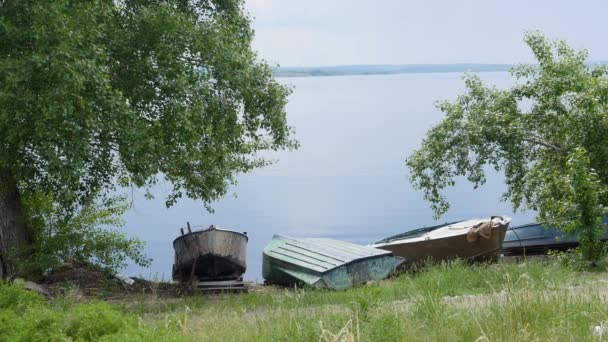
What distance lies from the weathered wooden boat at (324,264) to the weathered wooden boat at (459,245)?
2264 mm

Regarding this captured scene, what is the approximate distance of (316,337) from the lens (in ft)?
23.0

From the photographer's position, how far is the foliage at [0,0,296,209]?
14008mm

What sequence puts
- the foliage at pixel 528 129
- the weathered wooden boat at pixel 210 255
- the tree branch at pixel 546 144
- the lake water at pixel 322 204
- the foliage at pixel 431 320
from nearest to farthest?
the foliage at pixel 431 320 → the weathered wooden boat at pixel 210 255 → the foliage at pixel 528 129 → the tree branch at pixel 546 144 → the lake water at pixel 322 204

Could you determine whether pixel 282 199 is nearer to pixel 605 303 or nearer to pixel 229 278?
→ pixel 229 278

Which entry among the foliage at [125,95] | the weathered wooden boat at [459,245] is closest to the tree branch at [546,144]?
the weathered wooden boat at [459,245]

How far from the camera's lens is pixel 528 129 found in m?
22.2

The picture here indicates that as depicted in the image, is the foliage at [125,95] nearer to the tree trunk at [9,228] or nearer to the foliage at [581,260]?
the tree trunk at [9,228]

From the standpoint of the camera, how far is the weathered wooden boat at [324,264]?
17.5 m

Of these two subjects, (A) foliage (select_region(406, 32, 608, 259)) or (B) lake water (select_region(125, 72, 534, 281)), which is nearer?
(A) foliage (select_region(406, 32, 608, 259))

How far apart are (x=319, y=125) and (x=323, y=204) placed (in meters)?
58.4

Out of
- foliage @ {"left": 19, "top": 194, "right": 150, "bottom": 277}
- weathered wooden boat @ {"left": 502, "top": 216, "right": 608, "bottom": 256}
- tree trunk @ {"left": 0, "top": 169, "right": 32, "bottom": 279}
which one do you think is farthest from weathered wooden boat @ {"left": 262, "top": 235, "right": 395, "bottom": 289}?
weathered wooden boat @ {"left": 502, "top": 216, "right": 608, "bottom": 256}

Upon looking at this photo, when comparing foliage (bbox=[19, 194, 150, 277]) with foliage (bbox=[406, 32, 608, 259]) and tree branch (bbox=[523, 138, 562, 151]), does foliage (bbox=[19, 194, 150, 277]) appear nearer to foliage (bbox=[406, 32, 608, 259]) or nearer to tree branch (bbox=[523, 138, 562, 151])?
foliage (bbox=[406, 32, 608, 259])

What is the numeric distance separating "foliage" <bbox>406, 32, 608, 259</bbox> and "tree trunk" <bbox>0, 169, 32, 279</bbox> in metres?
10.1

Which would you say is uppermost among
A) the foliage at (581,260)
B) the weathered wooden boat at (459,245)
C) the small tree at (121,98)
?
the small tree at (121,98)
